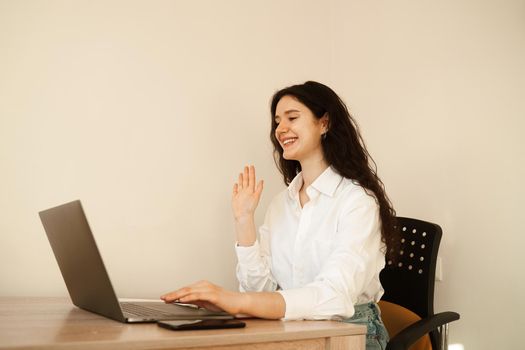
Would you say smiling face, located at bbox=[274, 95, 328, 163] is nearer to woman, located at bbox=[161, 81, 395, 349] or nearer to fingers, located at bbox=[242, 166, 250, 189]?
woman, located at bbox=[161, 81, 395, 349]

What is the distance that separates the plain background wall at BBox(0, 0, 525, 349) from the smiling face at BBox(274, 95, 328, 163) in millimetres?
324

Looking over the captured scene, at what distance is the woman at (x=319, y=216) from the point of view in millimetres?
1494

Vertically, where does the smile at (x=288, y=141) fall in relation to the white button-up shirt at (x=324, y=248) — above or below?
above

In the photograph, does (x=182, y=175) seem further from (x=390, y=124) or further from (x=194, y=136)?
(x=390, y=124)

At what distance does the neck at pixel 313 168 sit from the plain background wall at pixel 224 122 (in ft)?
1.21

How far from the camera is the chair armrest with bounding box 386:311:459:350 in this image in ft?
4.59

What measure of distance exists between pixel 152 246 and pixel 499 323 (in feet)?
4.56

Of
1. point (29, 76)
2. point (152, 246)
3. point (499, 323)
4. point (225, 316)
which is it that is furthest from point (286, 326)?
point (499, 323)

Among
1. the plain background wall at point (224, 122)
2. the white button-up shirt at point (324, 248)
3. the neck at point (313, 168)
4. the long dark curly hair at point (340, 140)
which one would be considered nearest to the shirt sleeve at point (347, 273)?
the white button-up shirt at point (324, 248)

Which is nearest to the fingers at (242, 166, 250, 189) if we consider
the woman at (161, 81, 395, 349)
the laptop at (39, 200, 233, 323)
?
the woman at (161, 81, 395, 349)

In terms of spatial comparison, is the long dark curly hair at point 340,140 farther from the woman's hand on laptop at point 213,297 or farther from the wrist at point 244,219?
the woman's hand on laptop at point 213,297

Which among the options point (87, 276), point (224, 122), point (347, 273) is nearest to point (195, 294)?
point (87, 276)

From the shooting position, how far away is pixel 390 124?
2340 millimetres

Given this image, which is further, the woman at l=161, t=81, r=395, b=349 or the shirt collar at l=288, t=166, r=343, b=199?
the shirt collar at l=288, t=166, r=343, b=199
